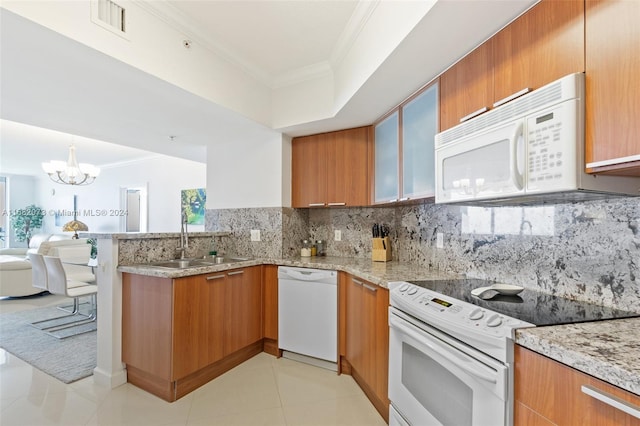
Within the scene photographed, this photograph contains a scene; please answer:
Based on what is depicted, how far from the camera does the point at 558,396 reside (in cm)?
88

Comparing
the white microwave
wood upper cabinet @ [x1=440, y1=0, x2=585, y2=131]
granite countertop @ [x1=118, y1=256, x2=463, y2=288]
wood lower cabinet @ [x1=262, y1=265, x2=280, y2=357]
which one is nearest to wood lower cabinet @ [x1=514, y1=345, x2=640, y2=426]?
the white microwave

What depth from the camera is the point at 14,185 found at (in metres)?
8.75

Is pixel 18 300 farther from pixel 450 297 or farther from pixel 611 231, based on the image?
pixel 611 231

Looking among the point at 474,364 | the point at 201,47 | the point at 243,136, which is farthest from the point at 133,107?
the point at 474,364

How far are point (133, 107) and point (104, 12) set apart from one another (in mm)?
976

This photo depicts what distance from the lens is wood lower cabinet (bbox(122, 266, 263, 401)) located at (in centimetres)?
217

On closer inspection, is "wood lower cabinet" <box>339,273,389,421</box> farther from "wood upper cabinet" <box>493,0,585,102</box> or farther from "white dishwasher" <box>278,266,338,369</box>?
"wood upper cabinet" <box>493,0,585,102</box>

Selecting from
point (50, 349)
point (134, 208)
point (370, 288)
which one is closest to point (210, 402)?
point (370, 288)

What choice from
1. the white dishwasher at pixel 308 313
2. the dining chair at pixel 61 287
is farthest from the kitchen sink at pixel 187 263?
Answer: the dining chair at pixel 61 287

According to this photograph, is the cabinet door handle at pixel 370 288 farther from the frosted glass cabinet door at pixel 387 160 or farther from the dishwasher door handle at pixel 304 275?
the frosted glass cabinet door at pixel 387 160

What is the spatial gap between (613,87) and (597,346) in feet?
2.68

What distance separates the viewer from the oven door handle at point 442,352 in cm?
109

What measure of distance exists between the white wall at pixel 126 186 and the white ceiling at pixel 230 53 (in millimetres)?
2369

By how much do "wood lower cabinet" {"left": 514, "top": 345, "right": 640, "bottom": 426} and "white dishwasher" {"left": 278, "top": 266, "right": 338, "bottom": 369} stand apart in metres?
1.66
